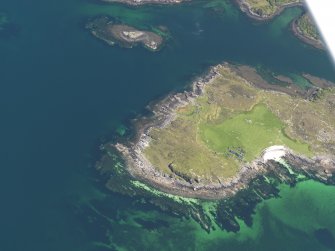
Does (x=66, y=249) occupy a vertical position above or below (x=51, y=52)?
below

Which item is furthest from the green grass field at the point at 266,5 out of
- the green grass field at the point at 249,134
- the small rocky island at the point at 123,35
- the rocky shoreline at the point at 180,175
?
the green grass field at the point at 249,134

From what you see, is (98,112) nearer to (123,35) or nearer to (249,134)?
(123,35)

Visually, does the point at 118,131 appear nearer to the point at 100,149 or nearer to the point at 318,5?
the point at 100,149

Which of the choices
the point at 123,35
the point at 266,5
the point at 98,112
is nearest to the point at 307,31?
the point at 266,5

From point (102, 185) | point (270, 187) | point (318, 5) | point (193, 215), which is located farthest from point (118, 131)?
point (318, 5)

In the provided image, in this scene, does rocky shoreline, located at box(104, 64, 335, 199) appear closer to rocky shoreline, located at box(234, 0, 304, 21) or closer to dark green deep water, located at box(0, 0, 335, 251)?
dark green deep water, located at box(0, 0, 335, 251)

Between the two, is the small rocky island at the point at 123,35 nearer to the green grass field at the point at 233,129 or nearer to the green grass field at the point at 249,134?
the green grass field at the point at 233,129
